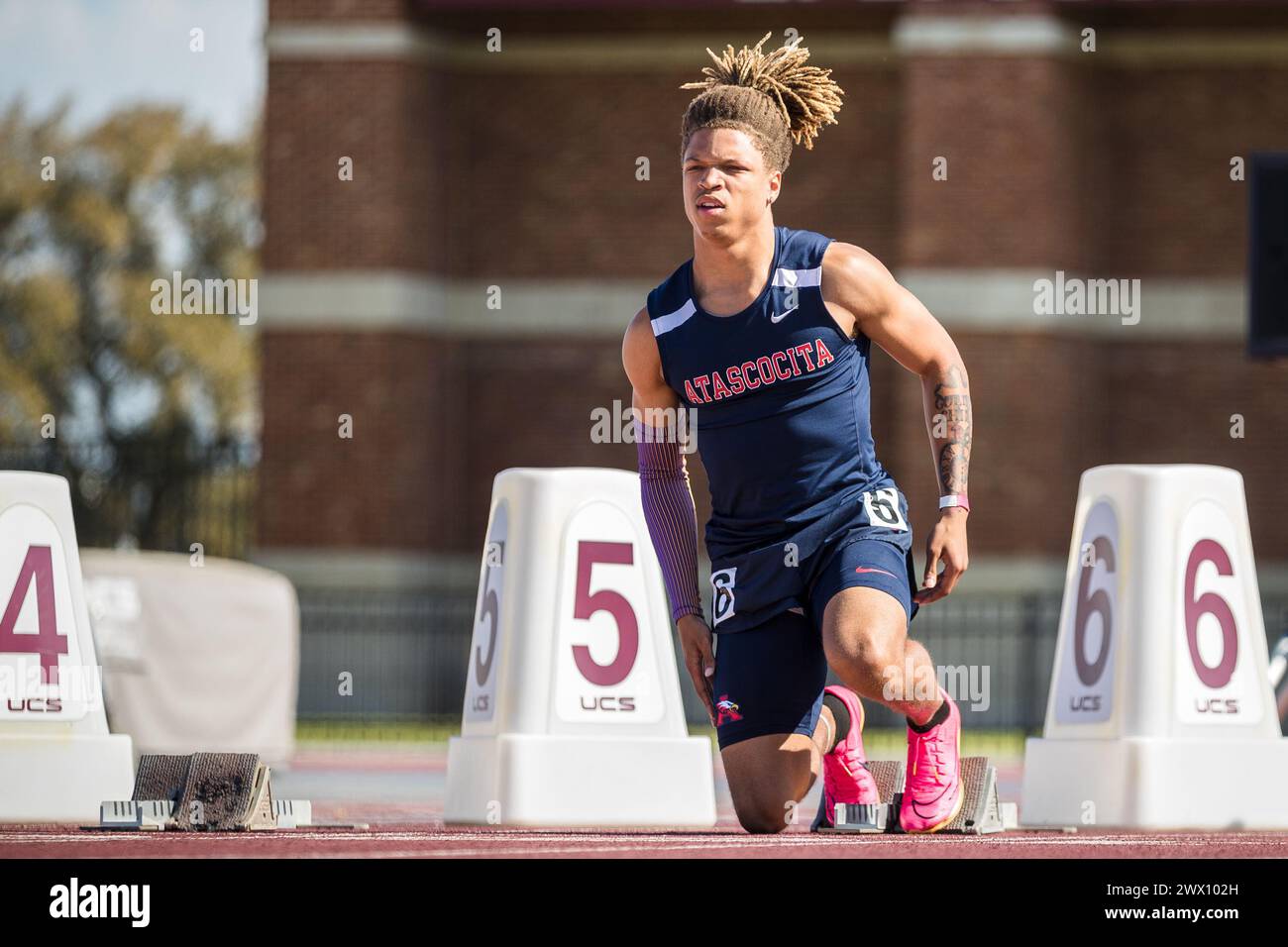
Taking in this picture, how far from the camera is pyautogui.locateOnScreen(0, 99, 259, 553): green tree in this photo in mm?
46219

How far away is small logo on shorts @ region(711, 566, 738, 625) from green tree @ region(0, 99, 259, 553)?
127ft

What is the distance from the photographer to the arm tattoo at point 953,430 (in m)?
6.75

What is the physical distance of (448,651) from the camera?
2341 cm

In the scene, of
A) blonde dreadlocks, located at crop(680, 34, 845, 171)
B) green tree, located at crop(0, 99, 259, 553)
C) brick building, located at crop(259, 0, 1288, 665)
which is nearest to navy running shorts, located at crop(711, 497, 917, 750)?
blonde dreadlocks, located at crop(680, 34, 845, 171)

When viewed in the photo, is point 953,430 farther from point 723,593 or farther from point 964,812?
point 964,812

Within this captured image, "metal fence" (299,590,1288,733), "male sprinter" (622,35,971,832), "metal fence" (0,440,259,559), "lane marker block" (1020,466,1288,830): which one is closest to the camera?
"male sprinter" (622,35,971,832)

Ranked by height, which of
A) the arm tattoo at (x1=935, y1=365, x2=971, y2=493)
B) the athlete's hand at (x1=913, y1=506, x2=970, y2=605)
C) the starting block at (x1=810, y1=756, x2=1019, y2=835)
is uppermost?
the arm tattoo at (x1=935, y1=365, x2=971, y2=493)

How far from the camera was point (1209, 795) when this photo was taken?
7.92 metres

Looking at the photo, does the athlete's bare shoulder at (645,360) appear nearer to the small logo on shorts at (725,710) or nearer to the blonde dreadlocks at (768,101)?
the blonde dreadlocks at (768,101)

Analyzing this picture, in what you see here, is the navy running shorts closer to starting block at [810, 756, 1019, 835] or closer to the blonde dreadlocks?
starting block at [810, 756, 1019, 835]

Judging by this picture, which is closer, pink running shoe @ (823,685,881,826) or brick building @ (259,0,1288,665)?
pink running shoe @ (823,685,881,826)

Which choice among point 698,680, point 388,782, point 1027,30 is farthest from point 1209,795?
point 1027,30

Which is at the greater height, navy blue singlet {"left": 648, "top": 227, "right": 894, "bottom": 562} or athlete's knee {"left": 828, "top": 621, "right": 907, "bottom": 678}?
navy blue singlet {"left": 648, "top": 227, "right": 894, "bottom": 562}

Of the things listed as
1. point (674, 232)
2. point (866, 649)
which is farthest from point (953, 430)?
point (674, 232)
